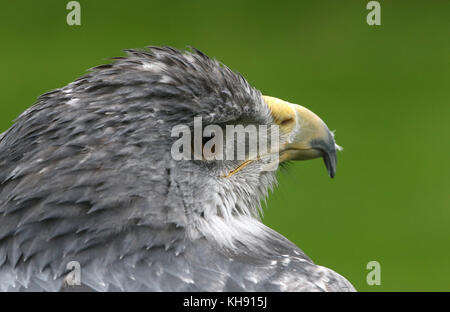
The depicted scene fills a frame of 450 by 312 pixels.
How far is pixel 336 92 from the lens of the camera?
32.2 feet

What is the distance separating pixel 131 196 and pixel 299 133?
2.81 ft

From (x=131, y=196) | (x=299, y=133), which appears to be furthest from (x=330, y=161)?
(x=131, y=196)

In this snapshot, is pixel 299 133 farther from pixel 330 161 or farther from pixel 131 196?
pixel 131 196

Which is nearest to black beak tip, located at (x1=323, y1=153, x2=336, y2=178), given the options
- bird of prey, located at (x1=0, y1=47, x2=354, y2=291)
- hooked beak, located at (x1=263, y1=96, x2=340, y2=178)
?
hooked beak, located at (x1=263, y1=96, x2=340, y2=178)

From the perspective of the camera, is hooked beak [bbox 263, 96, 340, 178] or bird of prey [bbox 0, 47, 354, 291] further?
hooked beak [bbox 263, 96, 340, 178]

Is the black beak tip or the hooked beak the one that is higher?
the hooked beak

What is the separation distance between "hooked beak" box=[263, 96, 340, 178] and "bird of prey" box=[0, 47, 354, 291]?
0.26 meters

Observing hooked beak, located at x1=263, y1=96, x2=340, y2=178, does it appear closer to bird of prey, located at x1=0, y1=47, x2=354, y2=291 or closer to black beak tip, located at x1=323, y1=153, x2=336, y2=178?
black beak tip, located at x1=323, y1=153, x2=336, y2=178

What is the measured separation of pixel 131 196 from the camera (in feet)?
10.7

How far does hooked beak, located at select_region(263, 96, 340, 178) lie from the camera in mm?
3816

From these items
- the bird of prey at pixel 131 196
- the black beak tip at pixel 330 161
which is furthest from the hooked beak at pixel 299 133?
the bird of prey at pixel 131 196

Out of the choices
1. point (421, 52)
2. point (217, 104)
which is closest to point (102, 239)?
point (217, 104)

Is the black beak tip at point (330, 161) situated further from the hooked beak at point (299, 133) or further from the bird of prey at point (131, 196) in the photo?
the bird of prey at point (131, 196)
